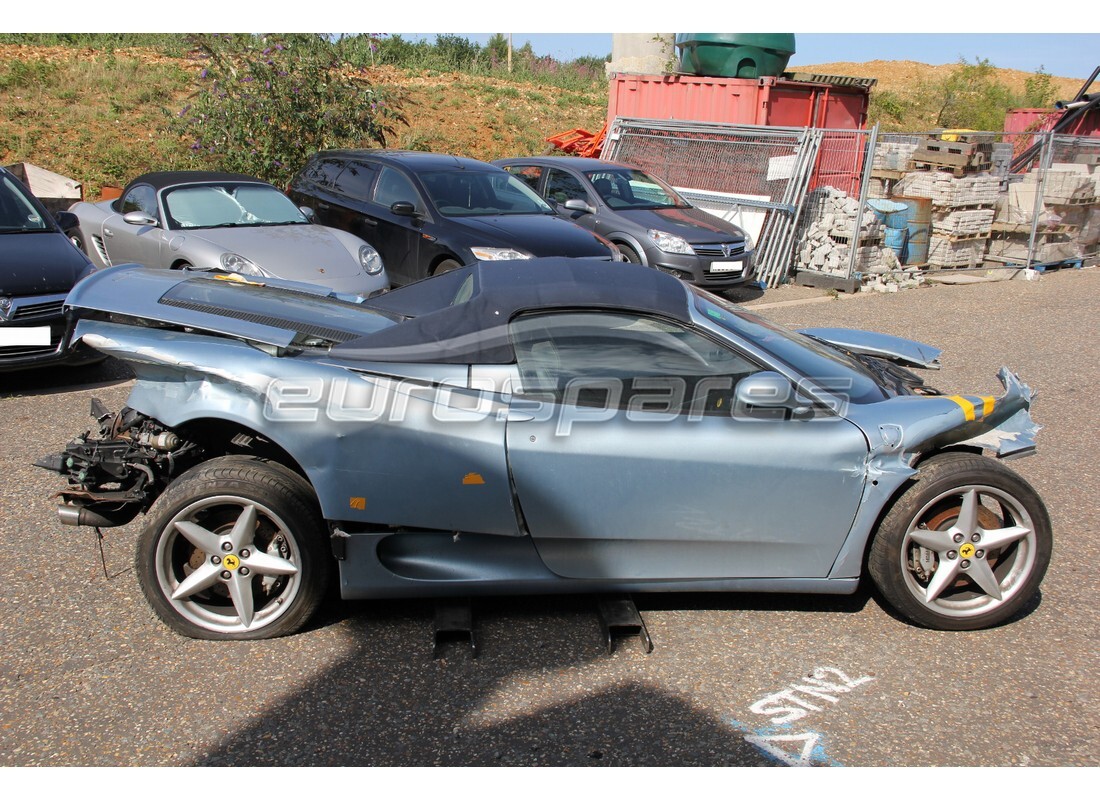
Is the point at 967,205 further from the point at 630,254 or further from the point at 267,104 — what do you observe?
the point at 267,104

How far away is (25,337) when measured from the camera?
6.82 m

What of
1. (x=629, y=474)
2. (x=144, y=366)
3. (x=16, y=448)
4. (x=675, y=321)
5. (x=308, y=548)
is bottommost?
(x=16, y=448)

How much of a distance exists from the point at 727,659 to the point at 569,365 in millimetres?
1333

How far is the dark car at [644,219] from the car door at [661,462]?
292 inches

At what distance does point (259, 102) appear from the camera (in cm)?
1305

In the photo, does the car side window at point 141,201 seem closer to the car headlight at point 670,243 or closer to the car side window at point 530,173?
the car side window at point 530,173

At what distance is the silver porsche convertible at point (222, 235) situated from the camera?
8.11 m

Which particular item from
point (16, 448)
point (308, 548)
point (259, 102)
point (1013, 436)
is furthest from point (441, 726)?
point (259, 102)

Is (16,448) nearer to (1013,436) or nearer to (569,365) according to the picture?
(569,365)

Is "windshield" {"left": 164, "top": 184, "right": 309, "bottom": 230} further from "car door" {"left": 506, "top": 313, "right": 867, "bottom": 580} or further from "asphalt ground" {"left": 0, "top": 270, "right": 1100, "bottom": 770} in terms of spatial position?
"car door" {"left": 506, "top": 313, "right": 867, "bottom": 580}

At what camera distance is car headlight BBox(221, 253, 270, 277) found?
7.88m

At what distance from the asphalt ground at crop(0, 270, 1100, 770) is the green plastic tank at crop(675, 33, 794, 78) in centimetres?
1448

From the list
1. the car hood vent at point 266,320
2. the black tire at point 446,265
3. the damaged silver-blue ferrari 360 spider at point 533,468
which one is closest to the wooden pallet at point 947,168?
the black tire at point 446,265

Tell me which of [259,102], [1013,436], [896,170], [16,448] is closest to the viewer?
[1013,436]
